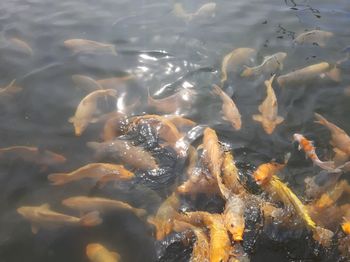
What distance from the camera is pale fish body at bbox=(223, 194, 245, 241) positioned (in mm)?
4590

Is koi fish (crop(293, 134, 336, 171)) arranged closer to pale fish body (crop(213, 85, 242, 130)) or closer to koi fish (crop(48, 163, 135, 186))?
pale fish body (crop(213, 85, 242, 130))

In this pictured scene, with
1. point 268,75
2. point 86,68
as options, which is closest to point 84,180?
point 86,68

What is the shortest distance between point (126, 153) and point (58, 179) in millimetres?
1076

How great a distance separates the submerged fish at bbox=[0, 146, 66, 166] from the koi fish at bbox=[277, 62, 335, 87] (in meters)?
4.27

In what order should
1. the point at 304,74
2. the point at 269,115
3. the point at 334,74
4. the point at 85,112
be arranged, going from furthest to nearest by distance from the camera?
the point at 334,74, the point at 304,74, the point at 85,112, the point at 269,115

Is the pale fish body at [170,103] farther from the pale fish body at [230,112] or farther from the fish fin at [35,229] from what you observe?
the fish fin at [35,229]

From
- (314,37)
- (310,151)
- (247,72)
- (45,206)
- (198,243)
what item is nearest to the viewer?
(198,243)

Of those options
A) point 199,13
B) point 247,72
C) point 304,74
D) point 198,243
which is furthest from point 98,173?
point 199,13

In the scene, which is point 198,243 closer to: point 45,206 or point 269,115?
point 45,206

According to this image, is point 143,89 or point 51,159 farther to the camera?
point 143,89

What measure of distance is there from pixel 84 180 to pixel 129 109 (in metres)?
1.76

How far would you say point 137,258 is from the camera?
4949 mm

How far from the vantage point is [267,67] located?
25.6 feet

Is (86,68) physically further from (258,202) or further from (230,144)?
(258,202)
